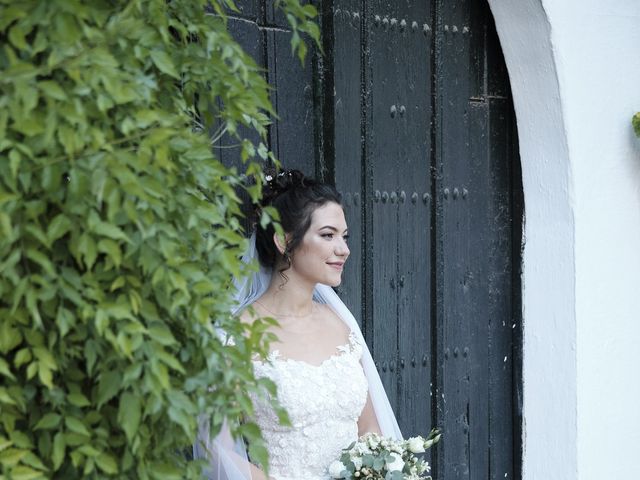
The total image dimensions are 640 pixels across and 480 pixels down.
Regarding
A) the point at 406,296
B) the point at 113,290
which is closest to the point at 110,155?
the point at 113,290

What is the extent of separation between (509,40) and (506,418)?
55.1 inches

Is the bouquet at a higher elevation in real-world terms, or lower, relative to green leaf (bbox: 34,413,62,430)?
lower

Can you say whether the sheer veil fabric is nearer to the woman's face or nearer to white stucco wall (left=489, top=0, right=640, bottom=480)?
the woman's face

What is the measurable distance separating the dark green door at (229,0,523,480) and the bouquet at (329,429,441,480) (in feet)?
2.21

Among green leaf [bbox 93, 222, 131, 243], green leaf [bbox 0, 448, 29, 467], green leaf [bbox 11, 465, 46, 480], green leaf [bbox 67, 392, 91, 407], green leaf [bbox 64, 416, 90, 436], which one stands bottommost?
green leaf [bbox 11, 465, 46, 480]

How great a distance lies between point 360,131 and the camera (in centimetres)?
354

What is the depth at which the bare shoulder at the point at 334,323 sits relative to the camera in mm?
3307

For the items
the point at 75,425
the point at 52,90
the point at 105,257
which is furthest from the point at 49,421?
the point at 52,90

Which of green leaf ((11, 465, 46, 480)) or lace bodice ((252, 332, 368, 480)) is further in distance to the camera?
lace bodice ((252, 332, 368, 480))

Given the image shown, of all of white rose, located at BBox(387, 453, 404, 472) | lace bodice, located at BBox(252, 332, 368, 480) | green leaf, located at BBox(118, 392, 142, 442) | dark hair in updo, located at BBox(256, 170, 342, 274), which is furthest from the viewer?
dark hair in updo, located at BBox(256, 170, 342, 274)

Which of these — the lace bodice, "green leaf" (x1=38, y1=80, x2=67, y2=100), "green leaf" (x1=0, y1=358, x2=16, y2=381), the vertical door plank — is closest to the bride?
the lace bodice

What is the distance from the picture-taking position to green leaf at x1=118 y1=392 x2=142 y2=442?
1.81 meters

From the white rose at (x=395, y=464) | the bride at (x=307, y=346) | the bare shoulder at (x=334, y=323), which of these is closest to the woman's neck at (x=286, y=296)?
the bride at (x=307, y=346)

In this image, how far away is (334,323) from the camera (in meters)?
3.33
